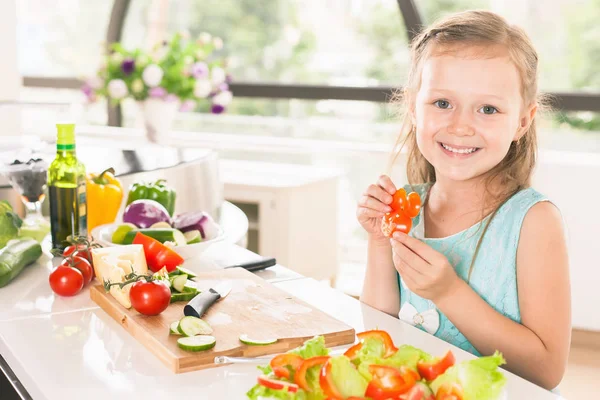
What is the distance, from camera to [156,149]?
115 inches

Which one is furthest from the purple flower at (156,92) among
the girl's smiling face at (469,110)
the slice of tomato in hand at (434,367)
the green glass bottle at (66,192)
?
the slice of tomato in hand at (434,367)

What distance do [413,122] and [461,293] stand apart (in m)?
0.44

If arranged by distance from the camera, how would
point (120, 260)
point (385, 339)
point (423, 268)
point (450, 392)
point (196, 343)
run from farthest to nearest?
1. point (120, 260)
2. point (423, 268)
3. point (196, 343)
4. point (385, 339)
5. point (450, 392)

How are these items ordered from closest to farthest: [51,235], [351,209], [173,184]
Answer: [51,235] < [173,184] < [351,209]

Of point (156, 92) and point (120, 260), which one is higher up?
point (156, 92)

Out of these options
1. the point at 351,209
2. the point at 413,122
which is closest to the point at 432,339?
the point at 413,122

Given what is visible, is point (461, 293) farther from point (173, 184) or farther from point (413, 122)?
point (173, 184)

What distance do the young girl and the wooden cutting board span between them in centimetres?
24

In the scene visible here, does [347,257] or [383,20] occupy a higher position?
[383,20]

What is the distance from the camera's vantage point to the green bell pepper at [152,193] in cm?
221

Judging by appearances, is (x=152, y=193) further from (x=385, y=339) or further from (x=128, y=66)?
(x=128, y=66)

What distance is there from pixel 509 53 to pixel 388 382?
90 cm

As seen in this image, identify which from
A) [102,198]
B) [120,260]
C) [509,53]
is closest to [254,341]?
[120,260]

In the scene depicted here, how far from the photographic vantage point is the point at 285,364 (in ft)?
3.38
